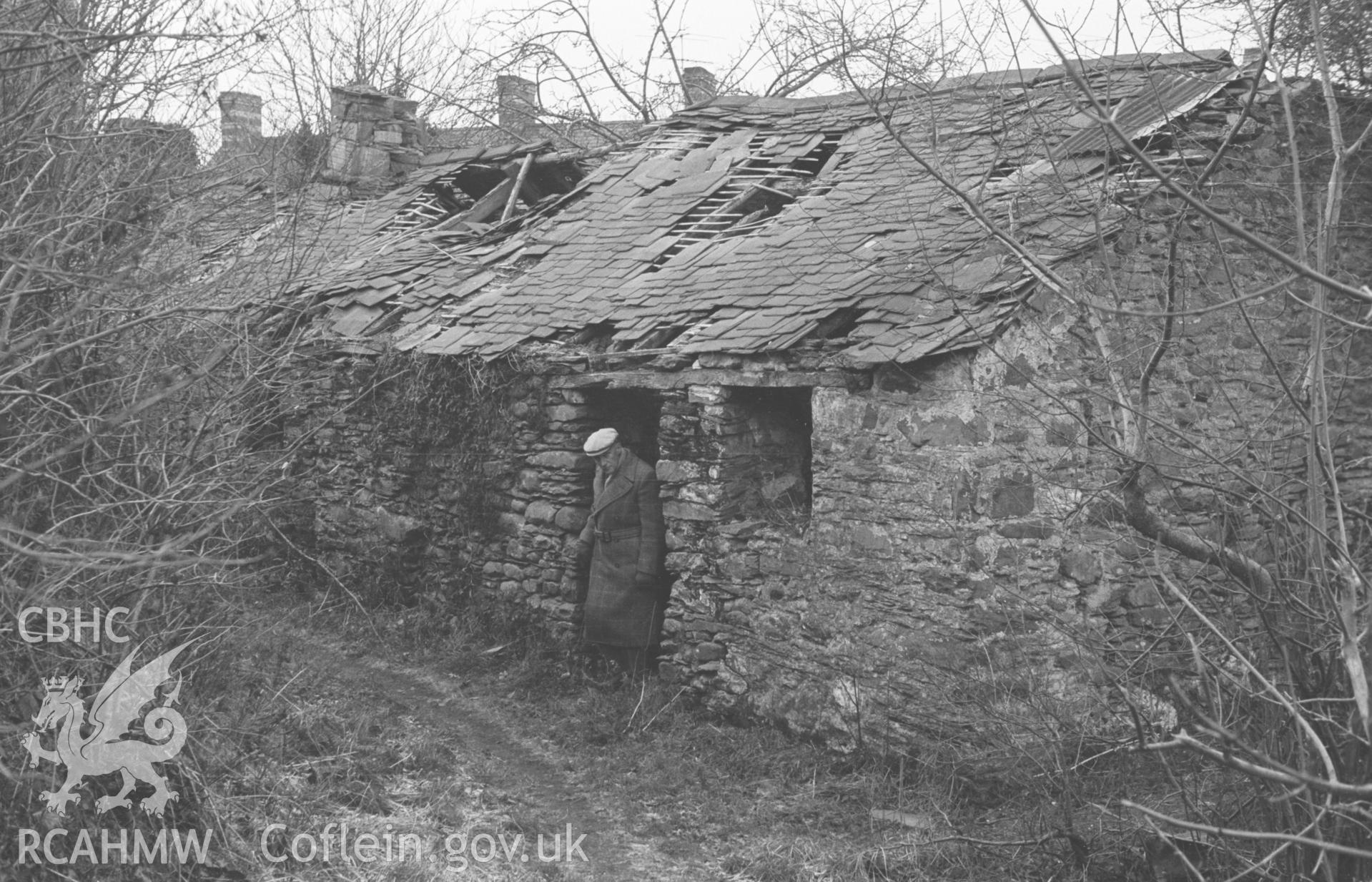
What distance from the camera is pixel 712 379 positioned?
676cm

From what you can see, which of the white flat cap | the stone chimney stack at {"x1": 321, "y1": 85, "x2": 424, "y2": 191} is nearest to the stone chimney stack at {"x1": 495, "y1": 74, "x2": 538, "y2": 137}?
the stone chimney stack at {"x1": 321, "y1": 85, "x2": 424, "y2": 191}

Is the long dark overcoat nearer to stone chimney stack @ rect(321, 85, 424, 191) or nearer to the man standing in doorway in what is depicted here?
the man standing in doorway

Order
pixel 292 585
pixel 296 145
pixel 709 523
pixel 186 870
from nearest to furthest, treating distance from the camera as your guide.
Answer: pixel 186 870 < pixel 709 523 < pixel 296 145 < pixel 292 585

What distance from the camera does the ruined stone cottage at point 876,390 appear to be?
5590 millimetres

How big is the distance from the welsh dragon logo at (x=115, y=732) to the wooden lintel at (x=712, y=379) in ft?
11.2

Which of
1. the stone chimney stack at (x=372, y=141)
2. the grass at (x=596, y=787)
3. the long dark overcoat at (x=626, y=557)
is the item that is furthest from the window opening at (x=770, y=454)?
the stone chimney stack at (x=372, y=141)

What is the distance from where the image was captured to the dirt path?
516cm

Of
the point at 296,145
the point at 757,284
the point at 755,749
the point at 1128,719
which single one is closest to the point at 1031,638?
the point at 1128,719

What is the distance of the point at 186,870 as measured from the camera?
423cm

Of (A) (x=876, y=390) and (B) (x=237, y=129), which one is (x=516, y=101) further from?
(A) (x=876, y=390)

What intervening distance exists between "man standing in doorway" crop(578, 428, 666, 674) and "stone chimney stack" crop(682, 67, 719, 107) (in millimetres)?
10637

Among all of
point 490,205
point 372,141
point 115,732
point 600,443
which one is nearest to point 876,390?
point 600,443

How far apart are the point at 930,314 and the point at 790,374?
86cm

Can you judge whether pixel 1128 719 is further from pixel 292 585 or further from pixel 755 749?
pixel 292 585
